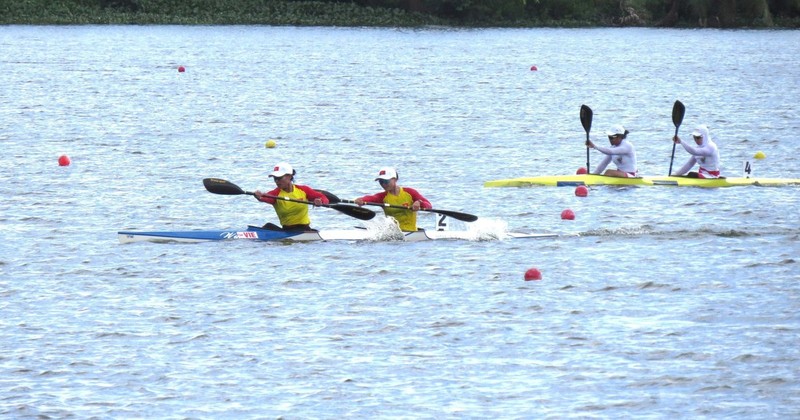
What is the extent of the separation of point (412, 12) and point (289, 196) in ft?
323

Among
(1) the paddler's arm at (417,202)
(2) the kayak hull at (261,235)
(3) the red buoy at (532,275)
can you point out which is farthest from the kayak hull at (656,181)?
(3) the red buoy at (532,275)

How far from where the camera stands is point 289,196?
83.5ft

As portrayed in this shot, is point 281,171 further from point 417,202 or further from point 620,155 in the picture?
point 620,155

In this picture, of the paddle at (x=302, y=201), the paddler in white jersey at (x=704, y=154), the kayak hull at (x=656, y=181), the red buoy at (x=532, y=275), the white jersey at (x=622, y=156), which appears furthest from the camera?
the kayak hull at (x=656, y=181)

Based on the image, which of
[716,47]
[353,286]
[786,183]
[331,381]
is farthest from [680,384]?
[716,47]

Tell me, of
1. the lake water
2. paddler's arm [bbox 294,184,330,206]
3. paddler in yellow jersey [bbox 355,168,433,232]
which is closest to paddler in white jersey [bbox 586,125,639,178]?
the lake water

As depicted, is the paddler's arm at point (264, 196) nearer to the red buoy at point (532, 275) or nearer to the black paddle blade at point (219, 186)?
the black paddle blade at point (219, 186)

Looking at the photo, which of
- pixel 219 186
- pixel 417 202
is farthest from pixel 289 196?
pixel 417 202

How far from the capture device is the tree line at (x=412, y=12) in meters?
118

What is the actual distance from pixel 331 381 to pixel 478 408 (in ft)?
6.61

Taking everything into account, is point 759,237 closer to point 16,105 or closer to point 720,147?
point 720,147

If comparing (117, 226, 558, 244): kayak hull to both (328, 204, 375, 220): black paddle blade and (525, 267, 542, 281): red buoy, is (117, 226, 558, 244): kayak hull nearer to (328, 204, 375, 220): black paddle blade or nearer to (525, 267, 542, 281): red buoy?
(328, 204, 375, 220): black paddle blade

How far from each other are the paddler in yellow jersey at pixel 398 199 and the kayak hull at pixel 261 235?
0.89ft

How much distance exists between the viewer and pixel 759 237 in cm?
2725
